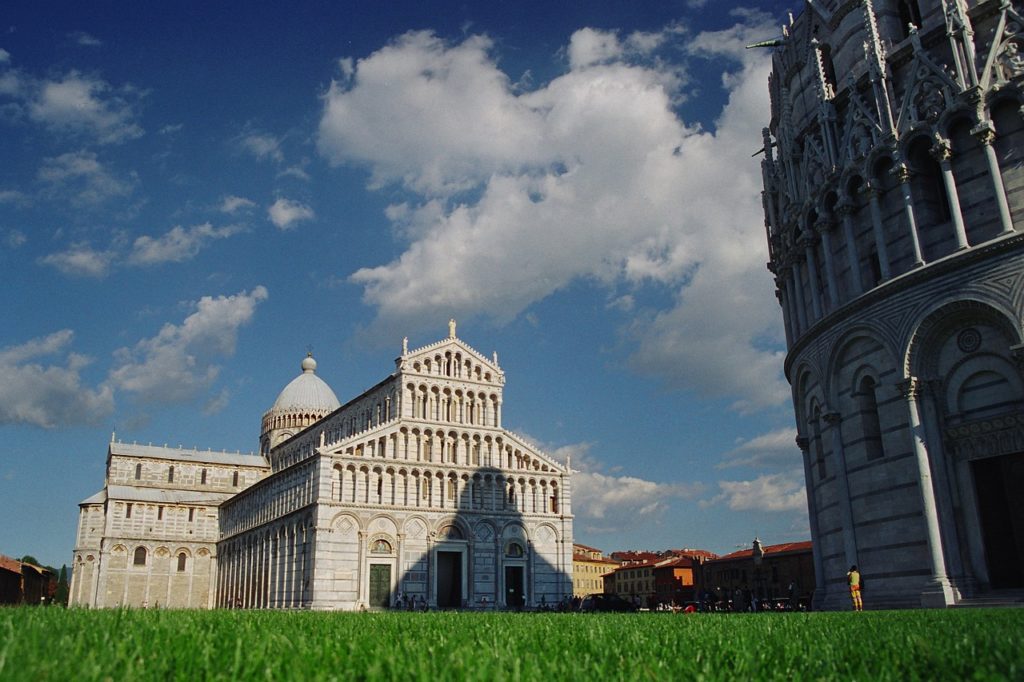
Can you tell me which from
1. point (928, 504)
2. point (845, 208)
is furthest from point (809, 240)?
point (928, 504)

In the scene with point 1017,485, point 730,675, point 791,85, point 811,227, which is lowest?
point 730,675

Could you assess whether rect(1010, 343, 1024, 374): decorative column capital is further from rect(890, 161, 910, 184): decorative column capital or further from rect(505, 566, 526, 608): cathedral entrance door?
rect(505, 566, 526, 608): cathedral entrance door

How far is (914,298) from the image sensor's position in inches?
707

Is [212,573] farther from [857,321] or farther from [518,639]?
[518,639]

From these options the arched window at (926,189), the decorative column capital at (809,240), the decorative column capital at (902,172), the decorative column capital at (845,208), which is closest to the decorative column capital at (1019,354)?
the arched window at (926,189)

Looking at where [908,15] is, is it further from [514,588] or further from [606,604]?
[514,588]

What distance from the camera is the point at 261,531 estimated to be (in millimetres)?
57375

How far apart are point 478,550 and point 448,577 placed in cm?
260

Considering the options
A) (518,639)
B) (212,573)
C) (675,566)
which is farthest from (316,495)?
(675,566)

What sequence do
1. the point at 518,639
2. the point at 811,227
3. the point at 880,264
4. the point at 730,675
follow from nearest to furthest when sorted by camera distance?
the point at 730,675, the point at 518,639, the point at 880,264, the point at 811,227

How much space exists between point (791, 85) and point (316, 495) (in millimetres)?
35239

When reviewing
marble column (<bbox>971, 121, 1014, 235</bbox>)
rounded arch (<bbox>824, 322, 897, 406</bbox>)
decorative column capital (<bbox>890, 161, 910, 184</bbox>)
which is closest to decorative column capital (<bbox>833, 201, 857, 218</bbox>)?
decorative column capital (<bbox>890, 161, 910, 184</bbox>)

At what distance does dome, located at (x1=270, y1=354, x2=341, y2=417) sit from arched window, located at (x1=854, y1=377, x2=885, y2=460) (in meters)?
60.6

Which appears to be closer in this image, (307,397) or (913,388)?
(913,388)
